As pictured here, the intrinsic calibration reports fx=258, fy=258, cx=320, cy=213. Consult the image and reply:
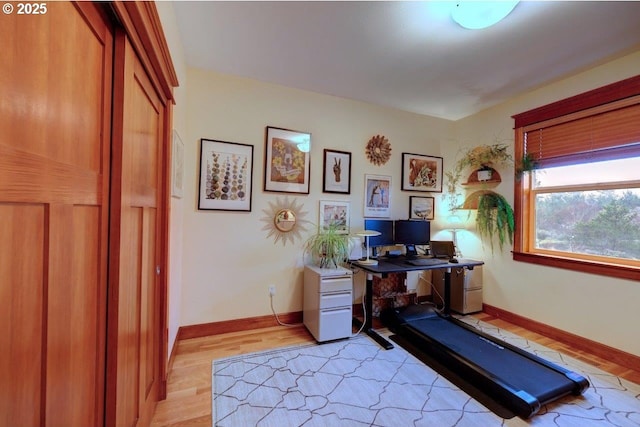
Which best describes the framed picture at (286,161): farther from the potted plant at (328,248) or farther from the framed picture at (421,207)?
the framed picture at (421,207)

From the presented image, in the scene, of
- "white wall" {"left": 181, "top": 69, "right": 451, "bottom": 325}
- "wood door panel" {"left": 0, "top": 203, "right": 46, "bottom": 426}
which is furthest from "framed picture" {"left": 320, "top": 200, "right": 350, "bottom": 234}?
"wood door panel" {"left": 0, "top": 203, "right": 46, "bottom": 426}

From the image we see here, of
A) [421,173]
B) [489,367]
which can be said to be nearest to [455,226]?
[421,173]

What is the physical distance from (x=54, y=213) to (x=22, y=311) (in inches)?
9.3

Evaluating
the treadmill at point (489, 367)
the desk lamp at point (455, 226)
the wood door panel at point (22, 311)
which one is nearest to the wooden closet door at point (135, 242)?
the wood door panel at point (22, 311)

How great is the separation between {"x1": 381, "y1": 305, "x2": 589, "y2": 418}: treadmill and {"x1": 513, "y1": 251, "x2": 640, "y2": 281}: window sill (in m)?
1.02

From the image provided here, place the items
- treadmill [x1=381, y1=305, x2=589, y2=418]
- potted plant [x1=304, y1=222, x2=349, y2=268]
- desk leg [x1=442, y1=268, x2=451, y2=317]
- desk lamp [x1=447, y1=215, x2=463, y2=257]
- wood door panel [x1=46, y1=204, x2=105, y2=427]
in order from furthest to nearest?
desk lamp [x1=447, y1=215, x2=463, y2=257]
desk leg [x1=442, y1=268, x2=451, y2=317]
potted plant [x1=304, y1=222, x2=349, y2=268]
treadmill [x1=381, y1=305, x2=589, y2=418]
wood door panel [x1=46, y1=204, x2=105, y2=427]

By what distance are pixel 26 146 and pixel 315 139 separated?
264 centimetres

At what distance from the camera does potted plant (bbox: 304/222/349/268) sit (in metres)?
2.77

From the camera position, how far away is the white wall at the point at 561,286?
2227mm

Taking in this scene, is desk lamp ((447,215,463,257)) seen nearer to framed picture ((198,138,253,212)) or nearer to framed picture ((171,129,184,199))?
framed picture ((198,138,253,212))

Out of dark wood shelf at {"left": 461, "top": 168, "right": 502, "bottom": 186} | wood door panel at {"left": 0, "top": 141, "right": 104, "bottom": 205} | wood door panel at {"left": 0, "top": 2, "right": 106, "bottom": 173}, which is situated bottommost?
wood door panel at {"left": 0, "top": 141, "right": 104, "bottom": 205}

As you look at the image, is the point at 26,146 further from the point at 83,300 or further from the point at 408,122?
the point at 408,122

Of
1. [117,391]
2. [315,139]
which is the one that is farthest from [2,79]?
[315,139]

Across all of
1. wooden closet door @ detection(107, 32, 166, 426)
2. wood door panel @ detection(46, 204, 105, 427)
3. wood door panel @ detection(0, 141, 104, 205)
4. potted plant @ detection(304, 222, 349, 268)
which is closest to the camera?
wood door panel @ detection(0, 141, 104, 205)
